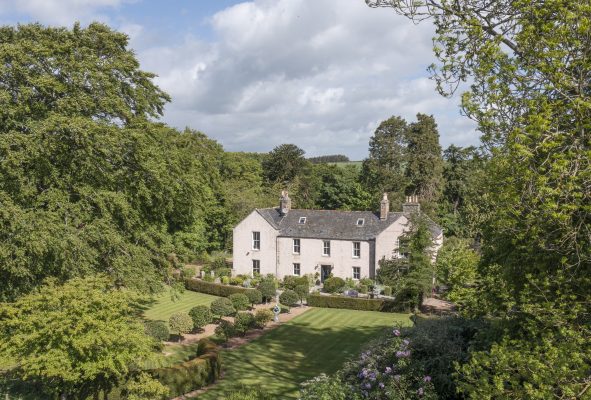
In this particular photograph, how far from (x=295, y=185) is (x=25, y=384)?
57458mm

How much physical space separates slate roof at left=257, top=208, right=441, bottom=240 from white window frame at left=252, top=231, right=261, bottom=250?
1.79m

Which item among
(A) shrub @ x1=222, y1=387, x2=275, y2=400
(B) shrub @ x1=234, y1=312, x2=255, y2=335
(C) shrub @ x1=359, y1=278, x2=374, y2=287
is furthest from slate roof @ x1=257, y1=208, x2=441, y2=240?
(A) shrub @ x1=222, y1=387, x2=275, y2=400

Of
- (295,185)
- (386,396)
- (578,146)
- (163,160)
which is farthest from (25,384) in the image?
(295,185)

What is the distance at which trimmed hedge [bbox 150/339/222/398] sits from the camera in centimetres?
1817

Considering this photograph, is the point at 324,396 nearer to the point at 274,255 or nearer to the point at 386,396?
the point at 386,396

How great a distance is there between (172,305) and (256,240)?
488 inches

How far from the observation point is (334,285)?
39.8m

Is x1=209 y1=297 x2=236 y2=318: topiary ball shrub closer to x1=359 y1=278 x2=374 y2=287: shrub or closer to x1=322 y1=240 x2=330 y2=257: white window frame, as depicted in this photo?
x1=359 y1=278 x2=374 y2=287: shrub

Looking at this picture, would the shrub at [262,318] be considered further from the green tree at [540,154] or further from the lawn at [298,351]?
the green tree at [540,154]

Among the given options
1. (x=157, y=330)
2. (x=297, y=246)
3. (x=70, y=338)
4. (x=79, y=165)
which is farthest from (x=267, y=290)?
(x=70, y=338)

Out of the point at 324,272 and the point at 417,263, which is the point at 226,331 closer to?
the point at 417,263

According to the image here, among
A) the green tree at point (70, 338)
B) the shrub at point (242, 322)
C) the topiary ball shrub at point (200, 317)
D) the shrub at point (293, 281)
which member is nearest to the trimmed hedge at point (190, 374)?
the green tree at point (70, 338)

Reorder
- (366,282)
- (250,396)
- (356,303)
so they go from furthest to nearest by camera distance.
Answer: (366,282) → (356,303) → (250,396)

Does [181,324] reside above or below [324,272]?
below
